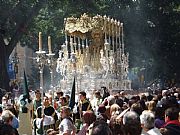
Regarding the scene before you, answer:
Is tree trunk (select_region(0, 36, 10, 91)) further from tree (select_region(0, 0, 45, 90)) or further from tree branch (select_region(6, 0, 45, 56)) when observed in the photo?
tree branch (select_region(6, 0, 45, 56))

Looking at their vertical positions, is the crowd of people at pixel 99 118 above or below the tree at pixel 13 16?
below

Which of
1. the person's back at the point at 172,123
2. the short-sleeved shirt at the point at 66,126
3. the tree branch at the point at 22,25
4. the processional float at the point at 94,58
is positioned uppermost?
the tree branch at the point at 22,25

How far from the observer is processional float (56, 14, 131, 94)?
2562cm

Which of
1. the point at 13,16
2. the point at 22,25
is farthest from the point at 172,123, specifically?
the point at 13,16

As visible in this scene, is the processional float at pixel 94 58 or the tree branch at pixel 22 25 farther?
the tree branch at pixel 22 25

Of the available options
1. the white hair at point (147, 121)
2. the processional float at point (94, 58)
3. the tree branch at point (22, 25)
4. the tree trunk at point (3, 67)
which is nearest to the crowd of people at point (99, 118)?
the white hair at point (147, 121)

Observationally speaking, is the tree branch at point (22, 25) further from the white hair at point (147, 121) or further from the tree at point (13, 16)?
the white hair at point (147, 121)

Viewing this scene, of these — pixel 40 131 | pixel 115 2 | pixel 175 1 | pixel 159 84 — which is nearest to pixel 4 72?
pixel 115 2

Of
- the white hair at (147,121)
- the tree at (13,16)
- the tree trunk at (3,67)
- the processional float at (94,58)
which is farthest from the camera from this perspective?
the tree trunk at (3,67)

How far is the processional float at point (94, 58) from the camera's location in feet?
84.1

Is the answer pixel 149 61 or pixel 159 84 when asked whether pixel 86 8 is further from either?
pixel 159 84

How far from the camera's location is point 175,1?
4556 cm

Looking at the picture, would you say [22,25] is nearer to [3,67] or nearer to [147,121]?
[3,67]

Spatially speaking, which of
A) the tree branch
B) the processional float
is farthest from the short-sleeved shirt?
the tree branch
